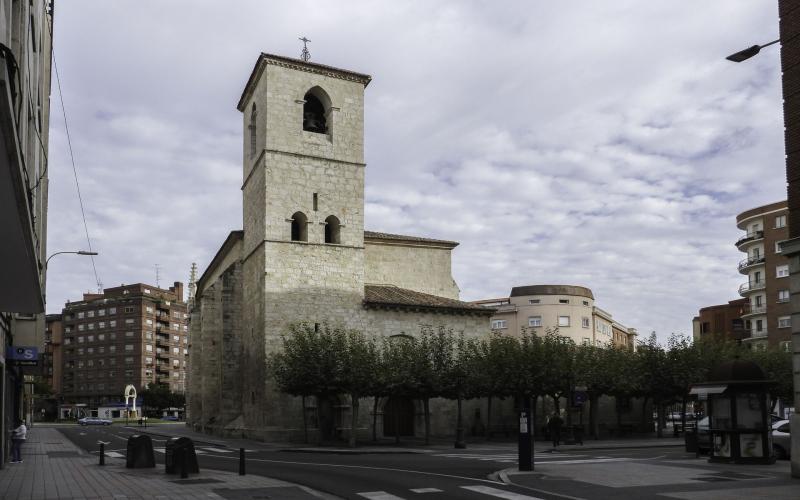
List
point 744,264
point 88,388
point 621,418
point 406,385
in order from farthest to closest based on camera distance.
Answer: point 88,388
point 744,264
point 621,418
point 406,385

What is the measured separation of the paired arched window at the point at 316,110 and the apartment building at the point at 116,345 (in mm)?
91464

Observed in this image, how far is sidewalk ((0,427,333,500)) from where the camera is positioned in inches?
629

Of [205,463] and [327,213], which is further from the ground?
[327,213]

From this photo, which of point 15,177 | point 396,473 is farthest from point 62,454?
point 15,177

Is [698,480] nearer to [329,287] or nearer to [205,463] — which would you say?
[205,463]

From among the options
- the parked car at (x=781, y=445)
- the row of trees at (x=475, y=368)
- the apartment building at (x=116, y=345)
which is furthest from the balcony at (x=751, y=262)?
the apartment building at (x=116, y=345)

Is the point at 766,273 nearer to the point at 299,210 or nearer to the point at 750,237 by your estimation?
the point at 750,237

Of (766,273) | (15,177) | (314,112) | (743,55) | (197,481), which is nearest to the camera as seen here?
(15,177)

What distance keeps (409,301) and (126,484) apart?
2736 cm

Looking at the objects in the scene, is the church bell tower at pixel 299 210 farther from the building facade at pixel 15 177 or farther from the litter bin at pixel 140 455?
the building facade at pixel 15 177

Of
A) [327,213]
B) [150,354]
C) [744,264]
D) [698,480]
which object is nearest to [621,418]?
[327,213]

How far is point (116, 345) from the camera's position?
128000 mm

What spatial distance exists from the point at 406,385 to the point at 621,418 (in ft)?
57.6

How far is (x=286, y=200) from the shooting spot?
141 ft
